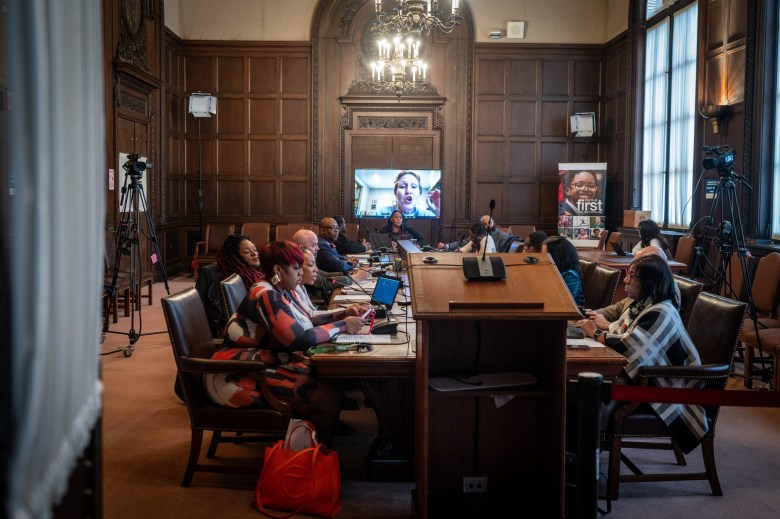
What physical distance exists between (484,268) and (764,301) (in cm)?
350

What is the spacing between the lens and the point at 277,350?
3139mm

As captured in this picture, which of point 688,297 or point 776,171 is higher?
point 776,171

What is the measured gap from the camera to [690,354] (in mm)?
3064

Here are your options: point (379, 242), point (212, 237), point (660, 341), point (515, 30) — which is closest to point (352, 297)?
point (660, 341)

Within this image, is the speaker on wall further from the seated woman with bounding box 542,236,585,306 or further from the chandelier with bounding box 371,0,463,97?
the seated woman with bounding box 542,236,585,306

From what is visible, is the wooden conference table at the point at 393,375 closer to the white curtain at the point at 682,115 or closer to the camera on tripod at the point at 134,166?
the camera on tripod at the point at 134,166

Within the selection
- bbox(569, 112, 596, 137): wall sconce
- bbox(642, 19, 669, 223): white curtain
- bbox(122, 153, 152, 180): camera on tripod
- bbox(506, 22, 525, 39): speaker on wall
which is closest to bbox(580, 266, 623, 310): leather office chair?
bbox(122, 153, 152, 180): camera on tripod

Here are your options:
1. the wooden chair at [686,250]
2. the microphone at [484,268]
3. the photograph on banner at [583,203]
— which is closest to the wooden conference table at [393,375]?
the microphone at [484,268]

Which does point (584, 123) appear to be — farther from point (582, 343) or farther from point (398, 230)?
point (582, 343)

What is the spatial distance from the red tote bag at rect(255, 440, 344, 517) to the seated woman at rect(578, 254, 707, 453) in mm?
1318

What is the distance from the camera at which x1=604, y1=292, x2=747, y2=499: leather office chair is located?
9.61ft

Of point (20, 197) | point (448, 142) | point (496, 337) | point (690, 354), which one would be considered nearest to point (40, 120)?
point (20, 197)

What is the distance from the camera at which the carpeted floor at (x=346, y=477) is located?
116 inches

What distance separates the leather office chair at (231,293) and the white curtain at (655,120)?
268 inches
